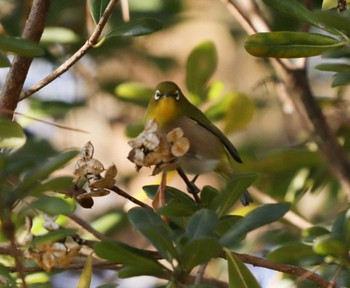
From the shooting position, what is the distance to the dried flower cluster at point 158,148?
4.00 feet

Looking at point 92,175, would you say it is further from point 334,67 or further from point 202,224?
point 334,67

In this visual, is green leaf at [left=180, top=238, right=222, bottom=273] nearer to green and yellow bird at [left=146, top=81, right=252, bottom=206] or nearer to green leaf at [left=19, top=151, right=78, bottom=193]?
green leaf at [left=19, top=151, right=78, bottom=193]

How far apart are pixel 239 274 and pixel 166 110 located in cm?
115

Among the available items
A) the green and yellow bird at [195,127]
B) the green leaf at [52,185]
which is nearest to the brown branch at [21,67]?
the green leaf at [52,185]

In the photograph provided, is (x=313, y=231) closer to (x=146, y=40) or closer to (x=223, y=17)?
(x=146, y=40)

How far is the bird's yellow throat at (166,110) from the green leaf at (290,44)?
103cm

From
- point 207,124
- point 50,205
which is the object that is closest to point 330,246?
point 50,205

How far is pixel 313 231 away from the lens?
1.66 meters

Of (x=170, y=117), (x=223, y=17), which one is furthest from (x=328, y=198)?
(x=223, y=17)

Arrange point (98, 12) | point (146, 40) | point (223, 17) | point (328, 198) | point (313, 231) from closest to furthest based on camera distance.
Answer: point (98, 12) → point (313, 231) → point (328, 198) → point (146, 40) → point (223, 17)

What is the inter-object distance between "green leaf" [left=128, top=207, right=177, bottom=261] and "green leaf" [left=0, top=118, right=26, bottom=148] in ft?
0.60

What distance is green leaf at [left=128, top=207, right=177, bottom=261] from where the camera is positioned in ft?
3.78

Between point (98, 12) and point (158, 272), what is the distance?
488 mm

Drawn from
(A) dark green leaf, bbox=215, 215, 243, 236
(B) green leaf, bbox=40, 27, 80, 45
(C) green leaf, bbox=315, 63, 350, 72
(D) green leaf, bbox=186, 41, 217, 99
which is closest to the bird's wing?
(D) green leaf, bbox=186, 41, 217, 99
